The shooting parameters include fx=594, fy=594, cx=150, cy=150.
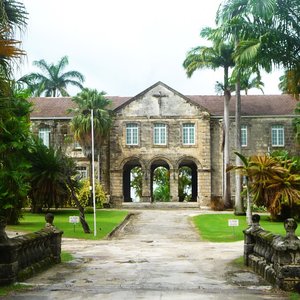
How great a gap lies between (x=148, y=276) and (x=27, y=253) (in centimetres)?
259

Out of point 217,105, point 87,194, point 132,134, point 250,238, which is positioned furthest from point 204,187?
point 250,238

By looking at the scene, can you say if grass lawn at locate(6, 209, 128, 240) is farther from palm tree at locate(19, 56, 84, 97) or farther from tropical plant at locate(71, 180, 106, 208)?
palm tree at locate(19, 56, 84, 97)

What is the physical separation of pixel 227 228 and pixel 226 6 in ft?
45.6

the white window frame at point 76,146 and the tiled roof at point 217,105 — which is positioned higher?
the tiled roof at point 217,105

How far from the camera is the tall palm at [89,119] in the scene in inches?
1677

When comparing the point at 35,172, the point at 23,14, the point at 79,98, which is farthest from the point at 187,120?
the point at 23,14

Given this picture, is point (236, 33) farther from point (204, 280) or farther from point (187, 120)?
point (187, 120)

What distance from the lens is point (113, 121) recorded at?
46906 mm

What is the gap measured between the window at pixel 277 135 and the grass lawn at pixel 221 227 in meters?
11.0

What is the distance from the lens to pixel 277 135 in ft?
154

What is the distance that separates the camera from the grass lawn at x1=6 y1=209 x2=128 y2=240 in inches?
1078

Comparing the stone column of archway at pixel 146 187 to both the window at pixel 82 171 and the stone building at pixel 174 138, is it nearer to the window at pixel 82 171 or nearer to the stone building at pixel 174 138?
the stone building at pixel 174 138

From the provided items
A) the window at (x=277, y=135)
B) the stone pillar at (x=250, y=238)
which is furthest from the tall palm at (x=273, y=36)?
the window at (x=277, y=135)

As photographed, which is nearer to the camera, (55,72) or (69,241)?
(69,241)
